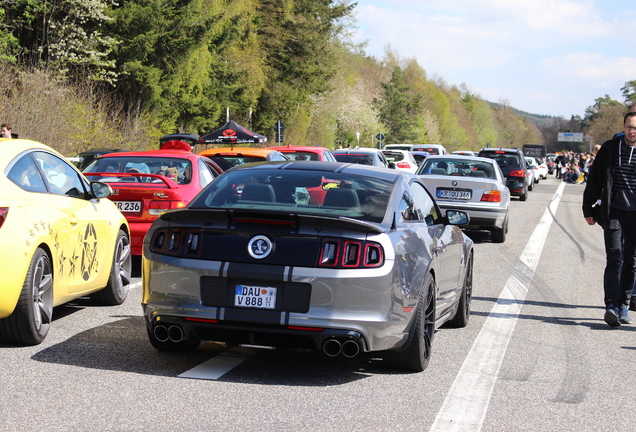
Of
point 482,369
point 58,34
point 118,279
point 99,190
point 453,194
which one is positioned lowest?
point 118,279

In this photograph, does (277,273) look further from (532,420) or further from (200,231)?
(532,420)

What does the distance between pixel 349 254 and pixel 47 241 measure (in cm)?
246

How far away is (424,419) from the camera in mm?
4855

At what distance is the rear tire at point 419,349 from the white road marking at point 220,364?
40.5 inches

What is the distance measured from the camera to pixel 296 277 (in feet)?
17.7

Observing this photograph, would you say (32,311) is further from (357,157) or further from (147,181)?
(357,157)

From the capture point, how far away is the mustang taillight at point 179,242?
5.65 meters

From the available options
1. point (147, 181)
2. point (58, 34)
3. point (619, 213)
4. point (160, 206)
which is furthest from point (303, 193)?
point (58, 34)

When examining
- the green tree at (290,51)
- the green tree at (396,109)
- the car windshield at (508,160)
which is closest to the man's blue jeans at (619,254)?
the car windshield at (508,160)

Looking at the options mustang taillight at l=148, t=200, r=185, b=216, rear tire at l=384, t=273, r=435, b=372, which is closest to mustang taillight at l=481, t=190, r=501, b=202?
mustang taillight at l=148, t=200, r=185, b=216

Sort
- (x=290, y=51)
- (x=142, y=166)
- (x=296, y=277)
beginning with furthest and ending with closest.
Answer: (x=290, y=51) < (x=142, y=166) < (x=296, y=277)

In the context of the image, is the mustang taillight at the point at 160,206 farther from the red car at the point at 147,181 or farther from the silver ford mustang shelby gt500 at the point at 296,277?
the silver ford mustang shelby gt500 at the point at 296,277

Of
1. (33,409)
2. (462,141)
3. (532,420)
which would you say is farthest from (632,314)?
(462,141)

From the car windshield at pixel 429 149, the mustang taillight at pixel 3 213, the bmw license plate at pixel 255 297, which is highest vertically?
the mustang taillight at pixel 3 213
